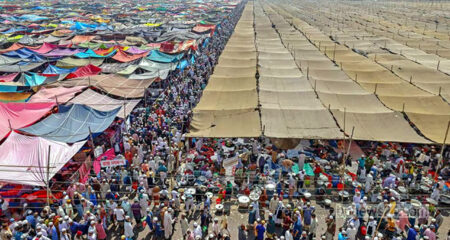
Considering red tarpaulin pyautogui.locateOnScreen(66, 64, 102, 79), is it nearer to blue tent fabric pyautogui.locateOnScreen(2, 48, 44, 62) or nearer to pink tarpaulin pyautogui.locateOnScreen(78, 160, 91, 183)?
blue tent fabric pyautogui.locateOnScreen(2, 48, 44, 62)

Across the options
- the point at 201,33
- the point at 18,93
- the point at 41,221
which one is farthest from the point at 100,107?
→ the point at 201,33

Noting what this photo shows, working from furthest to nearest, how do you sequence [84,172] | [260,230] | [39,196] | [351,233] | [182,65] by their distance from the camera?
1. [182,65]
2. [84,172]
3. [39,196]
4. [260,230]
5. [351,233]

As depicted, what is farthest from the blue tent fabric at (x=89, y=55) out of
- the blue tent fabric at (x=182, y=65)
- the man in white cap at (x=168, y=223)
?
the man in white cap at (x=168, y=223)

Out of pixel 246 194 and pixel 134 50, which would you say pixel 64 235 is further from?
pixel 134 50

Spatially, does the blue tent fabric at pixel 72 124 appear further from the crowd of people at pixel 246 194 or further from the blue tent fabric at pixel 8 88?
the blue tent fabric at pixel 8 88

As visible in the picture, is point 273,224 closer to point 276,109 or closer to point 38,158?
point 276,109

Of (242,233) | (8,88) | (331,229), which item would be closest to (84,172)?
(242,233)

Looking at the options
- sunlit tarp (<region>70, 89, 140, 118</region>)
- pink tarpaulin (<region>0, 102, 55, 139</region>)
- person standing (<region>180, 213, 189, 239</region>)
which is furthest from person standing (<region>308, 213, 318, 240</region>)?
pink tarpaulin (<region>0, 102, 55, 139</region>)
